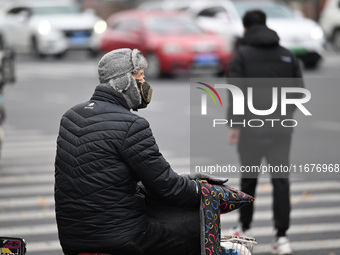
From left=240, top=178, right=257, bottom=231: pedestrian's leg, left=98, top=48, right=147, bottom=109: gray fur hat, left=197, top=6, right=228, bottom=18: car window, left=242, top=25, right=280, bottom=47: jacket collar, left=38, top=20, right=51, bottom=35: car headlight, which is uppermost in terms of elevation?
left=197, top=6, right=228, bottom=18: car window

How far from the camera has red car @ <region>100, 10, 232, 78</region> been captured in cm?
2008

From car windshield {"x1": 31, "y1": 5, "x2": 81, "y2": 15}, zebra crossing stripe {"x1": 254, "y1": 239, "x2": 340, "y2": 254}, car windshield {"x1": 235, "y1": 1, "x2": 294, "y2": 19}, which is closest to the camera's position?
zebra crossing stripe {"x1": 254, "y1": 239, "x2": 340, "y2": 254}

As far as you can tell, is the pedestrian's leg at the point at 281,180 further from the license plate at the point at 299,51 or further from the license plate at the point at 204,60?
the license plate at the point at 299,51

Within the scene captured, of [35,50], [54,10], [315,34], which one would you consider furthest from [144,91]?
[54,10]

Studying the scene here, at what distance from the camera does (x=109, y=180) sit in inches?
169

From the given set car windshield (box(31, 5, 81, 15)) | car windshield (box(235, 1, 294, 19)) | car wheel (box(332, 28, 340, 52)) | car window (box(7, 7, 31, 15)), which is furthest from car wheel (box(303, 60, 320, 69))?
car window (box(7, 7, 31, 15))

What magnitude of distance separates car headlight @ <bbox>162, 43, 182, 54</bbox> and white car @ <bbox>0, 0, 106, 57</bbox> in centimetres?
675

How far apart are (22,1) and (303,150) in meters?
19.7

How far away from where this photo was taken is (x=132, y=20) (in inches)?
859

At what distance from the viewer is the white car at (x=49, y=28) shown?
26109mm

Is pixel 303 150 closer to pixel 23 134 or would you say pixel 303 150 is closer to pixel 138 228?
pixel 23 134

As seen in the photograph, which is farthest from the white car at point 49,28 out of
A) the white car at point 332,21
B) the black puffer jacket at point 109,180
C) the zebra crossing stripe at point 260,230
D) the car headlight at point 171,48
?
the black puffer jacket at point 109,180

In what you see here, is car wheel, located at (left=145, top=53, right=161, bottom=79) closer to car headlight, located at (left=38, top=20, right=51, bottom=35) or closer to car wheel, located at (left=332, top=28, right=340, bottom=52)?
car headlight, located at (left=38, top=20, right=51, bottom=35)

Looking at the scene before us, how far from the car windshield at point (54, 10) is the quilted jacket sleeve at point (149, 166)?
23.6 meters
